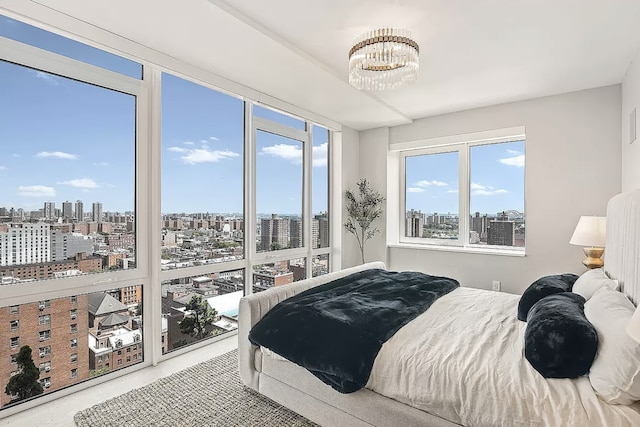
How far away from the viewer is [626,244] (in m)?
1.92

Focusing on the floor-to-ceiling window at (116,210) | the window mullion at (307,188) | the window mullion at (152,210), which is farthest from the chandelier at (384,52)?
the window mullion at (307,188)

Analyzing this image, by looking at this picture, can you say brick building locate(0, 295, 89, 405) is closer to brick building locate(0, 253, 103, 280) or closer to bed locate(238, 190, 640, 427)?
brick building locate(0, 253, 103, 280)

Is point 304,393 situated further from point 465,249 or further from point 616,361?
point 465,249

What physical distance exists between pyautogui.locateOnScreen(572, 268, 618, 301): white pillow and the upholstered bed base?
1.20m

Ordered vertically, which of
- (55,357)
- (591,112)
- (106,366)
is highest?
(591,112)

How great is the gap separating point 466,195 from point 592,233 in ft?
5.33

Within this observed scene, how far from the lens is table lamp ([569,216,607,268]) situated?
2.94 metres

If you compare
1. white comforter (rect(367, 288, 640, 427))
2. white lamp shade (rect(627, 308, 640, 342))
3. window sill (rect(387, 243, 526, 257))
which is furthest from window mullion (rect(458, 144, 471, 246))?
white lamp shade (rect(627, 308, 640, 342))

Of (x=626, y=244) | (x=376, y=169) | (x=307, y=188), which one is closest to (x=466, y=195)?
(x=376, y=169)

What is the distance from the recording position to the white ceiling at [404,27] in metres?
2.15

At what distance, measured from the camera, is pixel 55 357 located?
2340 mm

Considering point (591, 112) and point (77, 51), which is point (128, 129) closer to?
point (77, 51)

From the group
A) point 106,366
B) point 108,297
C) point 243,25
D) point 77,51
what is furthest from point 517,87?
point 106,366

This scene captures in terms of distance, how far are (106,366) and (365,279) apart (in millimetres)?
2133
